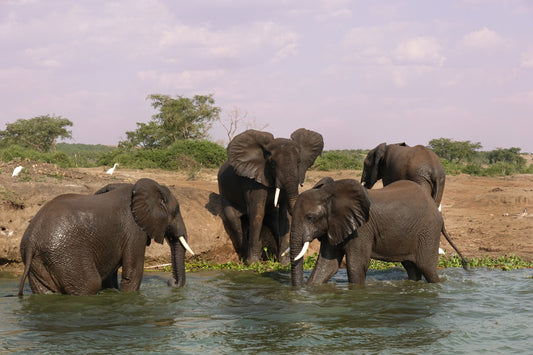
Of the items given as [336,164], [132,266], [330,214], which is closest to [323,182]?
[330,214]

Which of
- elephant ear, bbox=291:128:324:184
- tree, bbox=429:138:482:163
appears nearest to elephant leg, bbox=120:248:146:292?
elephant ear, bbox=291:128:324:184

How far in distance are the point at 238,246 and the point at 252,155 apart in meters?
1.72

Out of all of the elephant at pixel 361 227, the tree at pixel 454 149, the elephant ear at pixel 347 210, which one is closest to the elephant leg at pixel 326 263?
the elephant at pixel 361 227

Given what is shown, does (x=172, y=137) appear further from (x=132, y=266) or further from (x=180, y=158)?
(x=132, y=266)

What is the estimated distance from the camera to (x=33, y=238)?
7051 mm

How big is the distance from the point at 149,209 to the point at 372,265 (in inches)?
172

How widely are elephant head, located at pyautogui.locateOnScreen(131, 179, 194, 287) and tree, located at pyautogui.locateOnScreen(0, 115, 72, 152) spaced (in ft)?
133

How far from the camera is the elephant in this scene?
791 cm

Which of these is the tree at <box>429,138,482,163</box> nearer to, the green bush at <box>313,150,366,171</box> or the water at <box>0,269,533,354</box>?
the green bush at <box>313,150,366,171</box>

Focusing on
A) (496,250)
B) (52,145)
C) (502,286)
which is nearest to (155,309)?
(502,286)

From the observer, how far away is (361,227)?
26.4ft

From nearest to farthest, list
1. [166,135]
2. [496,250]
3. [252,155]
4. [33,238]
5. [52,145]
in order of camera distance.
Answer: [33,238] → [252,155] → [496,250] → [166,135] → [52,145]

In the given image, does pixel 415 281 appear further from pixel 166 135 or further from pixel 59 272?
pixel 166 135

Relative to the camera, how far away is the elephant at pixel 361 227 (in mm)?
7910
